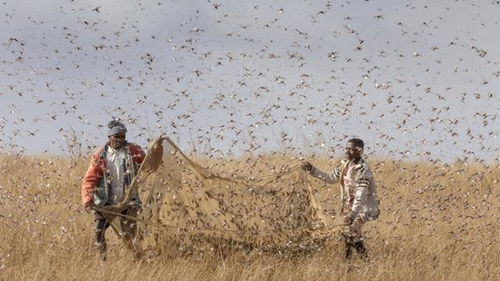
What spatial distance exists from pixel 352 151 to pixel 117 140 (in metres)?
2.70

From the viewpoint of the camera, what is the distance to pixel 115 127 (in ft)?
27.9

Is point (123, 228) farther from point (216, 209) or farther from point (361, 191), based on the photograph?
point (361, 191)

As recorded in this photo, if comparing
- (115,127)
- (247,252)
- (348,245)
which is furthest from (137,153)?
(348,245)

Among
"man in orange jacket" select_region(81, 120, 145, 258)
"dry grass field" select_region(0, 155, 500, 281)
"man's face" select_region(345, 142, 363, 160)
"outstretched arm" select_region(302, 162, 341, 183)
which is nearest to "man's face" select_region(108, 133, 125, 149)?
"man in orange jacket" select_region(81, 120, 145, 258)

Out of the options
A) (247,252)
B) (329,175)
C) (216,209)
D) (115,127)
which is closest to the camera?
(115,127)

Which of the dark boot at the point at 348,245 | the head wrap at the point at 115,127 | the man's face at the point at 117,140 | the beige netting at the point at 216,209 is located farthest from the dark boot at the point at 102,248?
the dark boot at the point at 348,245

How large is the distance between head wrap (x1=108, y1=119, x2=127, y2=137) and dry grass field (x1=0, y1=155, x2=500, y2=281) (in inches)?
49.2

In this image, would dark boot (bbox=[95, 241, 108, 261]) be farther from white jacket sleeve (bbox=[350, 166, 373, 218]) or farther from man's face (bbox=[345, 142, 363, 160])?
man's face (bbox=[345, 142, 363, 160])

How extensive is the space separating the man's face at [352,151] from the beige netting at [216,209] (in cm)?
88

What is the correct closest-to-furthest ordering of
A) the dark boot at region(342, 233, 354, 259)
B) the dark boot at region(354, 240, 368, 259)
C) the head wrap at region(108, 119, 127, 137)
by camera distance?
the head wrap at region(108, 119, 127, 137) → the dark boot at region(342, 233, 354, 259) → the dark boot at region(354, 240, 368, 259)

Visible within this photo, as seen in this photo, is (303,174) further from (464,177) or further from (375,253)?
(464,177)

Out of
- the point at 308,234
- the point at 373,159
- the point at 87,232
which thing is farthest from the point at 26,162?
the point at 308,234

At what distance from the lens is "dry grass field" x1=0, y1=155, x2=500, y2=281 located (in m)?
8.08

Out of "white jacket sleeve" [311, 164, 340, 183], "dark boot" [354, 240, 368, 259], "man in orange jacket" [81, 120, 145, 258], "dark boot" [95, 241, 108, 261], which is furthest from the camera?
"white jacket sleeve" [311, 164, 340, 183]
